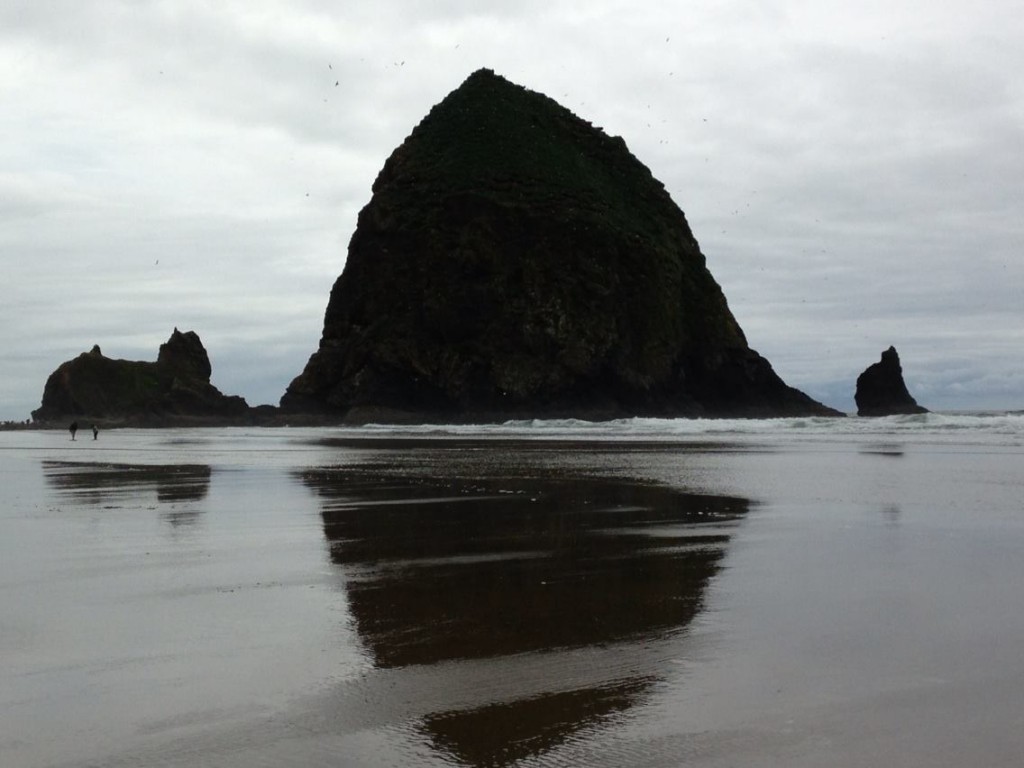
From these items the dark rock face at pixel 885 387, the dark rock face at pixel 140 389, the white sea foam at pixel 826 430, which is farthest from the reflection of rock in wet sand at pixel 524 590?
the dark rock face at pixel 140 389

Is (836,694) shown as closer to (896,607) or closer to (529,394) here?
(896,607)

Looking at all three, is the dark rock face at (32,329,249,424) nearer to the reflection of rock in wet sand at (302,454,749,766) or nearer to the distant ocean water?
the distant ocean water

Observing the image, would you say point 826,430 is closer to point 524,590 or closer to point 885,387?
point 524,590

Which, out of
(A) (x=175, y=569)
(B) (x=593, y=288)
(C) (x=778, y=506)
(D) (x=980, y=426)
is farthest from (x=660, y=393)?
(A) (x=175, y=569)

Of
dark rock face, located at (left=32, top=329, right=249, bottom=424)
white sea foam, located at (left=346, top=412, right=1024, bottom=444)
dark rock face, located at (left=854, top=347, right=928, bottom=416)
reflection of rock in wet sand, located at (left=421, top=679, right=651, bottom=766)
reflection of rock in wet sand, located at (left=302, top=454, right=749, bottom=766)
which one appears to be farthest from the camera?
dark rock face, located at (left=32, top=329, right=249, bottom=424)

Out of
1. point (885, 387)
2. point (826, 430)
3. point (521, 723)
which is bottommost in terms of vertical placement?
point (521, 723)

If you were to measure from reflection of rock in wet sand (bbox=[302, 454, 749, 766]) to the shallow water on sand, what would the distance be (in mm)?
25

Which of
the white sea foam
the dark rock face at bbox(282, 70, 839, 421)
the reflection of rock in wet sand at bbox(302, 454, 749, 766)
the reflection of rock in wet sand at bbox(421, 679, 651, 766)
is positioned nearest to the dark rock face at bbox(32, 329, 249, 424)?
the dark rock face at bbox(282, 70, 839, 421)

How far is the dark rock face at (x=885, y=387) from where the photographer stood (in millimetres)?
69688

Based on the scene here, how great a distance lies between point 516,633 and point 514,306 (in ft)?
205

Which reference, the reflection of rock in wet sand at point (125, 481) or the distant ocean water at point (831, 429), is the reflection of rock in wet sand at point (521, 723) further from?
the distant ocean water at point (831, 429)

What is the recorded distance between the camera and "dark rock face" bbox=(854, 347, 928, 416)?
6969cm

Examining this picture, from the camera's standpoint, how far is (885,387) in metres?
70.2

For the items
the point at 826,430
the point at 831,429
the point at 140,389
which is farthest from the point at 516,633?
the point at 140,389
